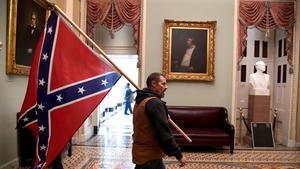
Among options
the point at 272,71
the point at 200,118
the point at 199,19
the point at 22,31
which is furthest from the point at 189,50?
the point at 22,31

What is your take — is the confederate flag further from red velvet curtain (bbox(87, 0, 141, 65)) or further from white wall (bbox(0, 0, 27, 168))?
red velvet curtain (bbox(87, 0, 141, 65))

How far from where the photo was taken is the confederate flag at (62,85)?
3078 mm

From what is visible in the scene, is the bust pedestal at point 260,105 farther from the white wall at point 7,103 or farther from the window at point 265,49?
the white wall at point 7,103

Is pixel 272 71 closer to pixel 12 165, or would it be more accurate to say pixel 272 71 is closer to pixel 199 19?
pixel 199 19

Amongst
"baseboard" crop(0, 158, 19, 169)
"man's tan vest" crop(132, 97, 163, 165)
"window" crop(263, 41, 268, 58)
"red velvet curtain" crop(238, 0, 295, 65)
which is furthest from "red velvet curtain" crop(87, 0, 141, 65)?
"man's tan vest" crop(132, 97, 163, 165)

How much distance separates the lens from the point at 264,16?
7.55m

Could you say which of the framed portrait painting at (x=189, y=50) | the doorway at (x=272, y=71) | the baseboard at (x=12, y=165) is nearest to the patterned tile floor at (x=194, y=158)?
the baseboard at (x=12, y=165)

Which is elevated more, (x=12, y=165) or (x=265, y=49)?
(x=265, y=49)

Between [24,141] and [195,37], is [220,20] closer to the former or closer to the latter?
[195,37]

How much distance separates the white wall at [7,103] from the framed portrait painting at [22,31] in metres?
0.10

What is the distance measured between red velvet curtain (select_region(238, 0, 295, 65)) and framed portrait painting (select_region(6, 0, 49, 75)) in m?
4.42

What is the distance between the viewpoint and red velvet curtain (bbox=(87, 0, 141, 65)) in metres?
7.48

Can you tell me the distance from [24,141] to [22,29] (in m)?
1.70

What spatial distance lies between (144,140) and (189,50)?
17.0 feet
